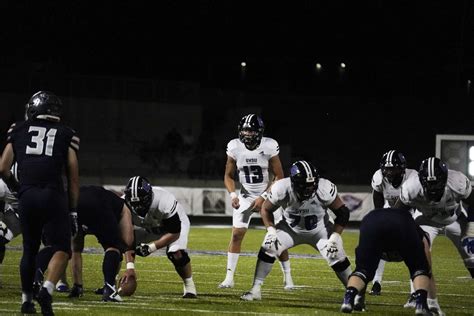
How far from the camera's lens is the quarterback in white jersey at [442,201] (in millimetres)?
8695

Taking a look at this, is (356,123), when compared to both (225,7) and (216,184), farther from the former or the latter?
(216,184)

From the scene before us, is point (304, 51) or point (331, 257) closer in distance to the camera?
point (331, 257)

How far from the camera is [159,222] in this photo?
8.99m

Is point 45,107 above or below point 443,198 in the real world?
above

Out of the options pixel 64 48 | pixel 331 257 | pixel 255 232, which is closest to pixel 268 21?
pixel 64 48

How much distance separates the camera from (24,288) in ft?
23.5

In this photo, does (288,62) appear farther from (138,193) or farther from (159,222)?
(138,193)

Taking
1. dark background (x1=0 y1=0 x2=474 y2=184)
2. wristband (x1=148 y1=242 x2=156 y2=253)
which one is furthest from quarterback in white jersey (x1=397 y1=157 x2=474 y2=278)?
dark background (x1=0 y1=0 x2=474 y2=184)

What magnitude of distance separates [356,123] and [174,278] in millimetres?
26095

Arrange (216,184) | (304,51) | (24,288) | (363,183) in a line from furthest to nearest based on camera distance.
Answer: (304,51)
(363,183)
(216,184)
(24,288)

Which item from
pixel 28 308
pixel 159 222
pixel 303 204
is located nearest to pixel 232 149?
pixel 159 222

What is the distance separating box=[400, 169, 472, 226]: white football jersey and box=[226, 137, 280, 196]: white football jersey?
2.24m

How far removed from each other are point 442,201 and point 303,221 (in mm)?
1458

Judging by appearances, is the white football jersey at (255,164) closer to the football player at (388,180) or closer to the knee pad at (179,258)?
the football player at (388,180)
